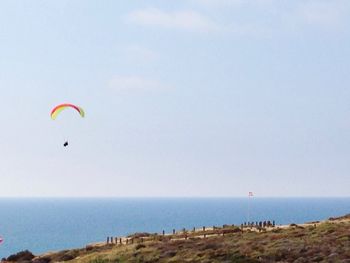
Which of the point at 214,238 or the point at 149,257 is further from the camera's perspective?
the point at 214,238

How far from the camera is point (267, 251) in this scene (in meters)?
50.8

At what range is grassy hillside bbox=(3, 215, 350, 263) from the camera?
48.2 metres

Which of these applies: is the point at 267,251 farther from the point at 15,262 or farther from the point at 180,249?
the point at 15,262

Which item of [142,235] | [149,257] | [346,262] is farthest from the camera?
[142,235]

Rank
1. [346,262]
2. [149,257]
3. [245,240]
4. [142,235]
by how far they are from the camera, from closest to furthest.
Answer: [346,262] < [149,257] < [245,240] < [142,235]

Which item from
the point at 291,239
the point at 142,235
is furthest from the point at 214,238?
the point at 142,235

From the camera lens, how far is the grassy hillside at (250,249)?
158 feet

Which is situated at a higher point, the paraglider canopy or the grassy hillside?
the paraglider canopy

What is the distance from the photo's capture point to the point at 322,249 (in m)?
48.8

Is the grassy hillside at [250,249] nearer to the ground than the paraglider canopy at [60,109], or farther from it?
nearer to the ground

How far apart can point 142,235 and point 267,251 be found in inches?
1279

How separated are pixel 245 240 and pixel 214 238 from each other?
538 centimetres

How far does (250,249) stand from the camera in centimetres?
5259

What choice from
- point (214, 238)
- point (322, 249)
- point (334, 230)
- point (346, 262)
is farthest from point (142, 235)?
point (346, 262)
